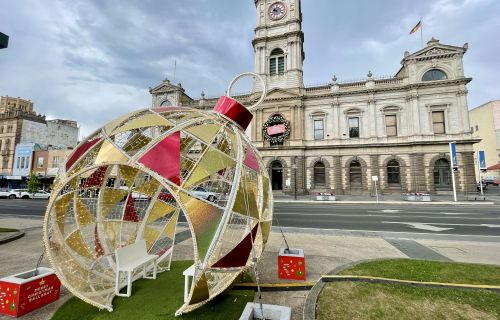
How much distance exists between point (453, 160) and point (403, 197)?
20.6 feet

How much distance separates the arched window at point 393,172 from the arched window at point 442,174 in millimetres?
3951

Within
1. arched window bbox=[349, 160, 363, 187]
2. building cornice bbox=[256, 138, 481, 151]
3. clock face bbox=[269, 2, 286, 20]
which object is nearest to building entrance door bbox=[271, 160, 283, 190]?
building cornice bbox=[256, 138, 481, 151]

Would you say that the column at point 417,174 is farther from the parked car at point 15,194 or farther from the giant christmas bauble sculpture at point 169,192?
the parked car at point 15,194

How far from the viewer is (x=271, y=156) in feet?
109

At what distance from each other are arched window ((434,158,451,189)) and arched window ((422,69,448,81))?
9879 millimetres

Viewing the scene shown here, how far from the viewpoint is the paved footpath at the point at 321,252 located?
6.00m

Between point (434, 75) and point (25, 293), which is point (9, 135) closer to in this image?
point (25, 293)

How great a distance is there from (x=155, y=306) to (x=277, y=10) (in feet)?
134

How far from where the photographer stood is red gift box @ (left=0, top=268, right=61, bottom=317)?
A: 4.31 m

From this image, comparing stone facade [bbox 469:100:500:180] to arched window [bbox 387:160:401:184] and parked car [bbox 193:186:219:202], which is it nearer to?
arched window [bbox 387:160:401:184]

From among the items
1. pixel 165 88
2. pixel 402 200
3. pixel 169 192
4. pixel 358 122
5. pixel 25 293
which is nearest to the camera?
pixel 169 192

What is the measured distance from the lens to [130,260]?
5336 millimetres

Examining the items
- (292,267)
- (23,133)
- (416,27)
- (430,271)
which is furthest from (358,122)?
(23,133)

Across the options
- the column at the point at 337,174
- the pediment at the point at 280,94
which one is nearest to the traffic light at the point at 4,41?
the pediment at the point at 280,94
